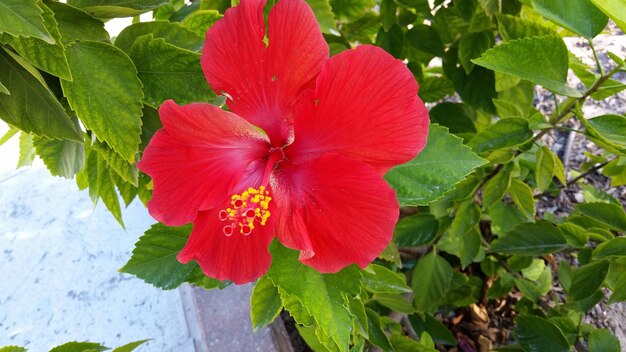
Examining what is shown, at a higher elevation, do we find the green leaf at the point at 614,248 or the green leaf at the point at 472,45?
the green leaf at the point at 472,45

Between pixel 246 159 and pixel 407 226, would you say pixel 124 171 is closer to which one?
pixel 246 159

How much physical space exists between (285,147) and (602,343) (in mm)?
737

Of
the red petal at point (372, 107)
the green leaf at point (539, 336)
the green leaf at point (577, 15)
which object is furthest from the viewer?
the green leaf at point (539, 336)

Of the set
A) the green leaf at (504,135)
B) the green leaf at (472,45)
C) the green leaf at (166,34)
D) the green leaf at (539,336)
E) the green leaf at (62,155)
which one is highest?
the green leaf at (166,34)

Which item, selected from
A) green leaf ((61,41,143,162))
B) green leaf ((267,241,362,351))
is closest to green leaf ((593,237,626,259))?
green leaf ((267,241,362,351))

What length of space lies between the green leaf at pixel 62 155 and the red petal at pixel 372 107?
0.42 m

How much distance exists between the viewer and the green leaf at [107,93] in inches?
22.7

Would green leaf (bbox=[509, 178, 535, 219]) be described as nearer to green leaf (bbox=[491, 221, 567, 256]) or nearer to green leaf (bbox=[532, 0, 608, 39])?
green leaf (bbox=[491, 221, 567, 256])

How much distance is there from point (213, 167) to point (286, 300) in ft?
0.79

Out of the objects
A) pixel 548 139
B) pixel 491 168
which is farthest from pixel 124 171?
pixel 548 139

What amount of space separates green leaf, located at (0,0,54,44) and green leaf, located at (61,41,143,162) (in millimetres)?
81

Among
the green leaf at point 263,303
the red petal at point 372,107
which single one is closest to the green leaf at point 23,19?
the red petal at point 372,107

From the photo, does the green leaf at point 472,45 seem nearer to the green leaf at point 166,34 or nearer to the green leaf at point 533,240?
the green leaf at point 533,240

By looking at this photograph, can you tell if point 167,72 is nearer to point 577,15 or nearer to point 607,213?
point 577,15
